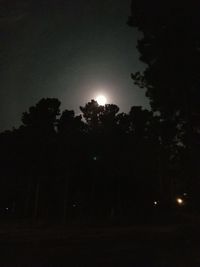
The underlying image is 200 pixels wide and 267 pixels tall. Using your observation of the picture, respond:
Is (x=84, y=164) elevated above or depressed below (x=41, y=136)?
below

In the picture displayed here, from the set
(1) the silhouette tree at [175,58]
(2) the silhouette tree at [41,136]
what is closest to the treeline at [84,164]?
(2) the silhouette tree at [41,136]

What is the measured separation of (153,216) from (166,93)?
99.7 feet

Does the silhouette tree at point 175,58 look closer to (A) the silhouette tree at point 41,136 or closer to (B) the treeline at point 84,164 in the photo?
(B) the treeline at point 84,164

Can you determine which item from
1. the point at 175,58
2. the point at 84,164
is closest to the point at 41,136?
the point at 84,164

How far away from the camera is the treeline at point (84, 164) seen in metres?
40.9

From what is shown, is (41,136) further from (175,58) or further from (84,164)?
(175,58)

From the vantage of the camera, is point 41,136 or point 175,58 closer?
point 175,58

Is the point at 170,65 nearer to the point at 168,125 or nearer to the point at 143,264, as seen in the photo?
the point at 168,125

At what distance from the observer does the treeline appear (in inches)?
1612

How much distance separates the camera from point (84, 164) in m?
43.1

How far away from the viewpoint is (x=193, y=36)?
20000 mm

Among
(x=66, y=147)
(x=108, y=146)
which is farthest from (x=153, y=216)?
(x=66, y=147)

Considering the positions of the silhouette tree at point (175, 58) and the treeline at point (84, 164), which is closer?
the silhouette tree at point (175, 58)

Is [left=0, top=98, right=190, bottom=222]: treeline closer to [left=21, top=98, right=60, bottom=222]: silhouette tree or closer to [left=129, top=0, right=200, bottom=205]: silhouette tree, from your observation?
[left=21, top=98, right=60, bottom=222]: silhouette tree
